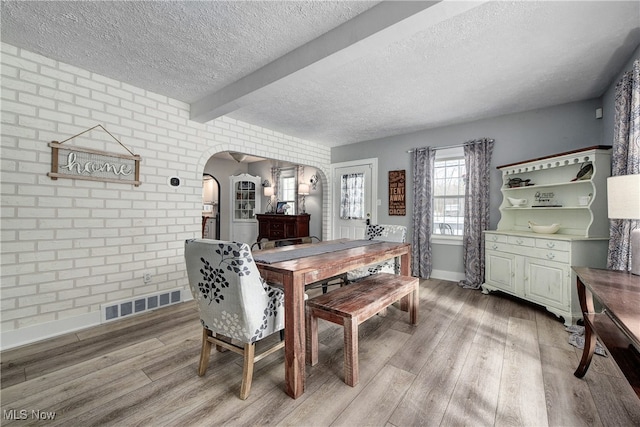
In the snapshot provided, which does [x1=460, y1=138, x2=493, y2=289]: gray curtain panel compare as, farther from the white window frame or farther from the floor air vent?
the floor air vent

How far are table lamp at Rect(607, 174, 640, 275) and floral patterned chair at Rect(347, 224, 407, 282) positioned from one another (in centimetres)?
189

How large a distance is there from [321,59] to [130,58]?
178cm

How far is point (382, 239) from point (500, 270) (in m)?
1.60

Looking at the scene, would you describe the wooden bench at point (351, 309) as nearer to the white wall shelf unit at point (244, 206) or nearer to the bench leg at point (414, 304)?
the bench leg at point (414, 304)

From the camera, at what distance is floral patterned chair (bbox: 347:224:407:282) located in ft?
10.3

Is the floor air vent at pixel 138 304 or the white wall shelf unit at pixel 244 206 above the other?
the white wall shelf unit at pixel 244 206

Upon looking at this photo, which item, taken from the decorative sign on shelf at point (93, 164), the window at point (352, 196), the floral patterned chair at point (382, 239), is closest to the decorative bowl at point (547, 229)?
the floral patterned chair at point (382, 239)

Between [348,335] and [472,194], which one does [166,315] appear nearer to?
[348,335]

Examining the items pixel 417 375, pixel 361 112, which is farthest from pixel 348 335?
pixel 361 112

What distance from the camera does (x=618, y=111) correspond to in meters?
2.42

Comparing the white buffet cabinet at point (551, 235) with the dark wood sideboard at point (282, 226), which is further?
the dark wood sideboard at point (282, 226)

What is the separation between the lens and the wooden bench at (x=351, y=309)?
1.76m

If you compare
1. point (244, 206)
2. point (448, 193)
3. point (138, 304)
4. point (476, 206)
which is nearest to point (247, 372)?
point (138, 304)

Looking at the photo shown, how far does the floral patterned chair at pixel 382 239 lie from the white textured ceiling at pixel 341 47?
1.64 meters
